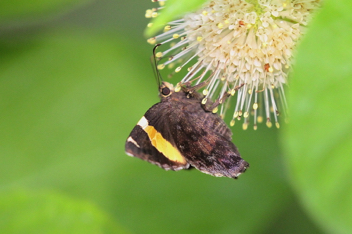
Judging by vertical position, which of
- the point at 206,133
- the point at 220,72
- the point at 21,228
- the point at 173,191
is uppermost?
the point at 220,72

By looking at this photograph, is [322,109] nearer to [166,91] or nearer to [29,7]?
[166,91]

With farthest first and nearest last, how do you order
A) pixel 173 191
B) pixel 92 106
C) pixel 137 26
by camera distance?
pixel 137 26
pixel 92 106
pixel 173 191

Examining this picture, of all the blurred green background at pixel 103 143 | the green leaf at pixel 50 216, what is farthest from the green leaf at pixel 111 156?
the green leaf at pixel 50 216

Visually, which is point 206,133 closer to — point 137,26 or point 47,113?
point 47,113

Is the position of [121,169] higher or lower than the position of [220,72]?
lower

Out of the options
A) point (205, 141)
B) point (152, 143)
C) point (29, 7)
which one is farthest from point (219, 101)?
point (29, 7)

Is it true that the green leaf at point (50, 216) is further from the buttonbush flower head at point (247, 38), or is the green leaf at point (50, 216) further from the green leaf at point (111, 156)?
the buttonbush flower head at point (247, 38)

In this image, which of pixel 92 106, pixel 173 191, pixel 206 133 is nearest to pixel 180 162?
pixel 206 133
